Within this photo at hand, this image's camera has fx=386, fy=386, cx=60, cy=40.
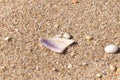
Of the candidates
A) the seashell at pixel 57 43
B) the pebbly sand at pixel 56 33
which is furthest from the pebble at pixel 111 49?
the seashell at pixel 57 43

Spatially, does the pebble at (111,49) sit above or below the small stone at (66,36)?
below

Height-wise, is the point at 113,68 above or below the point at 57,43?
below

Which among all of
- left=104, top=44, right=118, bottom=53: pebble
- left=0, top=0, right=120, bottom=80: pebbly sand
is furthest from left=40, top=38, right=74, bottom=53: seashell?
left=104, top=44, right=118, bottom=53: pebble

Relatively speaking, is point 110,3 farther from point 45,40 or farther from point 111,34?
point 45,40

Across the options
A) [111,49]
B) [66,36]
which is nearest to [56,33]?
[66,36]

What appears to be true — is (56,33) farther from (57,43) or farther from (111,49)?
(111,49)

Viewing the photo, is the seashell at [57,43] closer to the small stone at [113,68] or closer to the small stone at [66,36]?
the small stone at [66,36]
